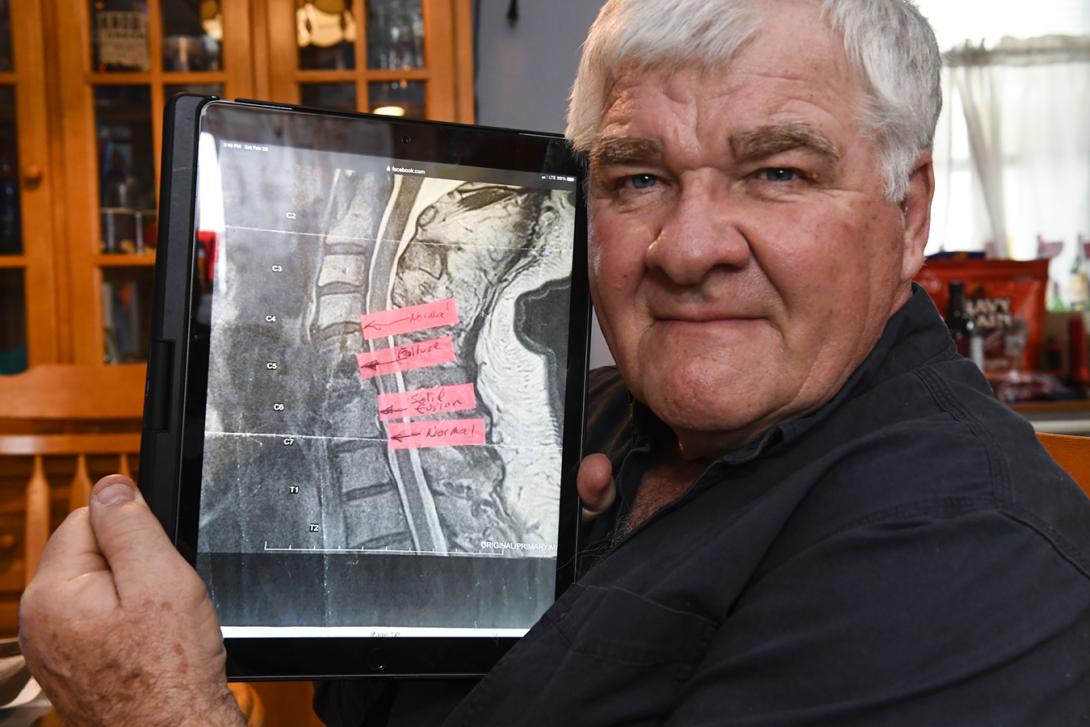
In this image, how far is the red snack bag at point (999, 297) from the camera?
10.2 ft

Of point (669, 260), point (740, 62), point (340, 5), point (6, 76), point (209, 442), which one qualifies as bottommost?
point (209, 442)

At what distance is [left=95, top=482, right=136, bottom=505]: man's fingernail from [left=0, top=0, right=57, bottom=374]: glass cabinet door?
89.5 inches

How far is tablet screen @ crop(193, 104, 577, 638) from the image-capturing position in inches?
28.5

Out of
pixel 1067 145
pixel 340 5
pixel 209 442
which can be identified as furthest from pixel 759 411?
pixel 1067 145

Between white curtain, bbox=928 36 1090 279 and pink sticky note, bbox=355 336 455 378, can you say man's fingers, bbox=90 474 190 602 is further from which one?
white curtain, bbox=928 36 1090 279

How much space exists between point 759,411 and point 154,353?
1.45ft

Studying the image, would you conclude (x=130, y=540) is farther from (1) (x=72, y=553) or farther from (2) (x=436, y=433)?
(2) (x=436, y=433)

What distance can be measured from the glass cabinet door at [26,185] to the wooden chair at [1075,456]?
252 cm

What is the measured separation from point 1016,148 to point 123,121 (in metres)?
3.24

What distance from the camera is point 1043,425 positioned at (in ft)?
10.8

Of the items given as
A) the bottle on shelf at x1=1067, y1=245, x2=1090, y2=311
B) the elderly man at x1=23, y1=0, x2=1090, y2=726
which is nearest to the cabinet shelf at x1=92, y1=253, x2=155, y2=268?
the elderly man at x1=23, y1=0, x2=1090, y2=726

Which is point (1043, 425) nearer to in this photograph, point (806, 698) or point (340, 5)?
point (340, 5)

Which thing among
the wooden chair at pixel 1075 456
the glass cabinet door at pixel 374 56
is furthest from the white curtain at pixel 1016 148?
the wooden chair at pixel 1075 456

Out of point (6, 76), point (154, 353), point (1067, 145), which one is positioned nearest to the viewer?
point (154, 353)
